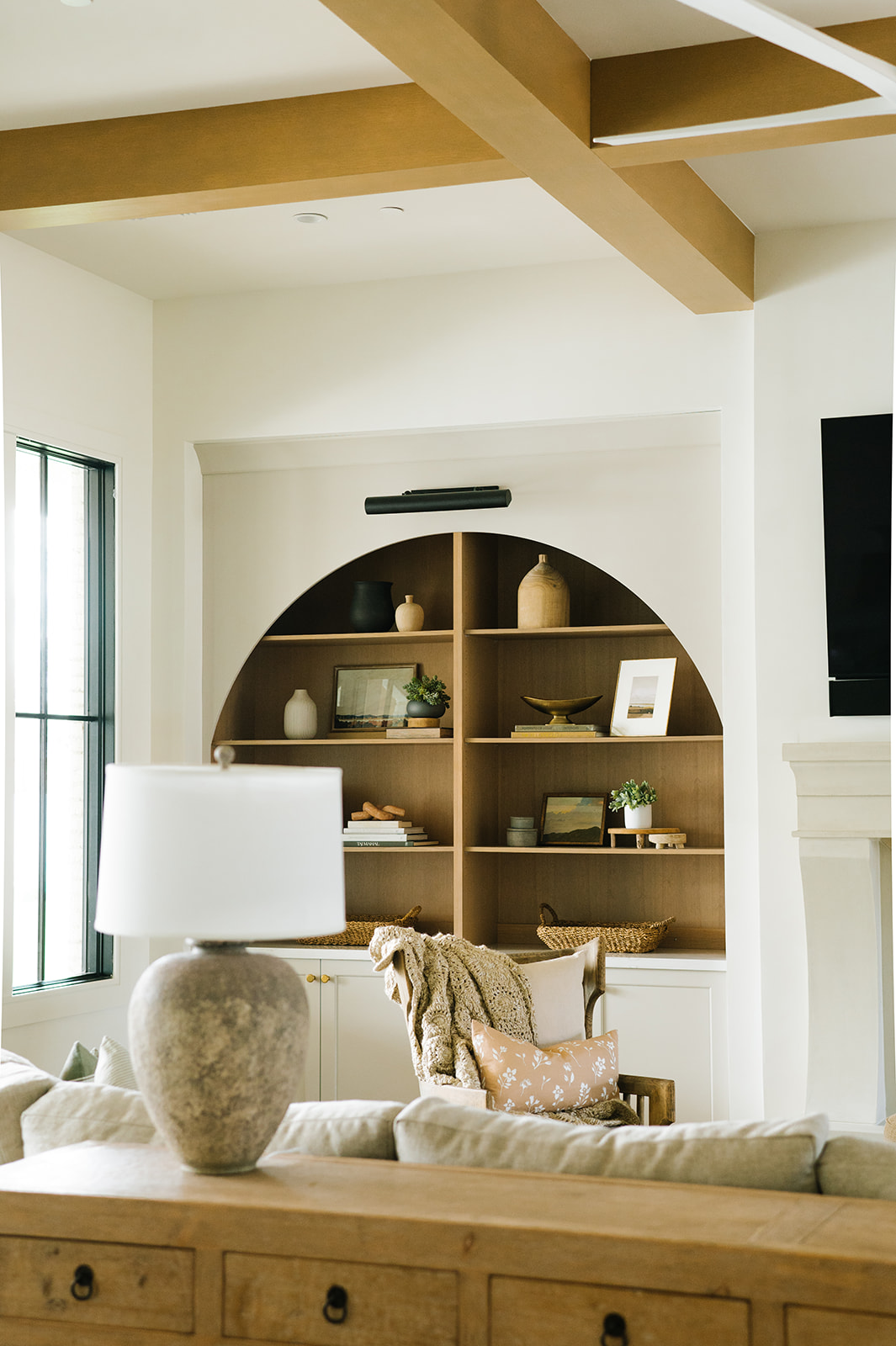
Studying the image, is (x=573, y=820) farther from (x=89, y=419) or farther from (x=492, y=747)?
(x=89, y=419)

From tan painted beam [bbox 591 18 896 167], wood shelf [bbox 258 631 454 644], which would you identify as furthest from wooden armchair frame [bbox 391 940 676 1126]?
tan painted beam [bbox 591 18 896 167]

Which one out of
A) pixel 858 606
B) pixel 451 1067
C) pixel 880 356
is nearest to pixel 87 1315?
pixel 451 1067

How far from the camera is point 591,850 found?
193 inches

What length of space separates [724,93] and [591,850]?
8.55ft

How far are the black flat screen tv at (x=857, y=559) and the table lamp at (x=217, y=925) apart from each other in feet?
8.21

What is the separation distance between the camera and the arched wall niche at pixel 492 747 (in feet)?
16.6

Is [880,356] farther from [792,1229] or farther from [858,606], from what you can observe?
[792,1229]

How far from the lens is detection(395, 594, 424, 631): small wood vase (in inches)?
205

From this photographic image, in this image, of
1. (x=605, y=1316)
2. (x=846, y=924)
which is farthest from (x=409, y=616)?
(x=605, y=1316)

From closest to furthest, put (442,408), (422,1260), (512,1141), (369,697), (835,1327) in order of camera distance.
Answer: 1. (835,1327)
2. (422,1260)
3. (512,1141)
4. (442,408)
5. (369,697)

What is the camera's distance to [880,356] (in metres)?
4.23

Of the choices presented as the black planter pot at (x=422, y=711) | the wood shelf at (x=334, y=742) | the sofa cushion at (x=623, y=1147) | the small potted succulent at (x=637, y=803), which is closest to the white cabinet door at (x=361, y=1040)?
the wood shelf at (x=334, y=742)

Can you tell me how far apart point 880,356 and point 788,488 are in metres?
0.47

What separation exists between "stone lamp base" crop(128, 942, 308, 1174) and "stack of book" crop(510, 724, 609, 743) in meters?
2.89
